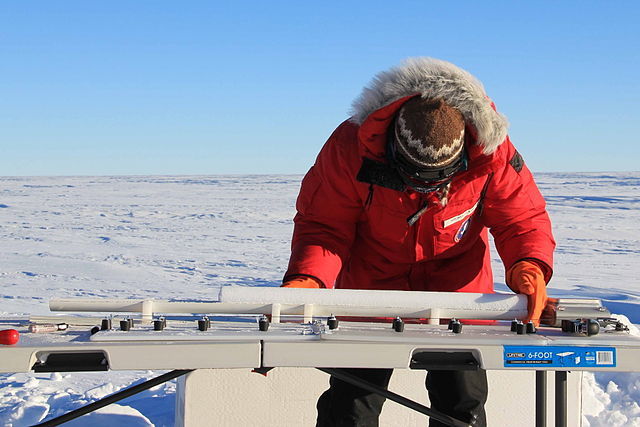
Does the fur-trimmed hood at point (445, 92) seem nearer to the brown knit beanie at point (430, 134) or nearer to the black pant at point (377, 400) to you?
the brown knit beanie at point (430, 134)

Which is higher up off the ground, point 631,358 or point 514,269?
point 514,269

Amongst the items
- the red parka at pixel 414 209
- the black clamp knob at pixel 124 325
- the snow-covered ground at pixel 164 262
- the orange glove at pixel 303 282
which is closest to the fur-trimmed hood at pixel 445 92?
the red parka at pixel 414 209

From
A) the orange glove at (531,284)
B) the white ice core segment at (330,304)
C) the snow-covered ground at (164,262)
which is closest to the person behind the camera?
the white ice core segment at (330,304)

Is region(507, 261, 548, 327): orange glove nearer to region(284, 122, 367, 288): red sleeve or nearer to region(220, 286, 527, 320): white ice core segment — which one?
region(220, 286, 527, 320): white ice core segment

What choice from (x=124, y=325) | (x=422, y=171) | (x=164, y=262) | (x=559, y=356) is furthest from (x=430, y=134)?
(x=164, y=262)

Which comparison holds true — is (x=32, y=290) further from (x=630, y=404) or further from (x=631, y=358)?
(x=631, y=358)

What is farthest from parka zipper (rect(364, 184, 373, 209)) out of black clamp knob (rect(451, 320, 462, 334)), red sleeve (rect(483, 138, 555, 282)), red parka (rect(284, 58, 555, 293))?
black clamp knob (rect(451, 320, 462, 334))

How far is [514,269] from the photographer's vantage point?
2.23 metres

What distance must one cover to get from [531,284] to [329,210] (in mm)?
695

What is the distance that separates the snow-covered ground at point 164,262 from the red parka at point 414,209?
5.24 feet

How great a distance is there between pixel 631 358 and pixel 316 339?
623 millimetres

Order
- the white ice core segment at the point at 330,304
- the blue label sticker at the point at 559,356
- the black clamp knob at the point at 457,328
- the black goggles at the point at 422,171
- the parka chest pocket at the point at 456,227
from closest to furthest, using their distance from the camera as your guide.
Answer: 1. the blue label sticker at the point at 559,356
2. the black clamp knob at the point at 457,328
3. the white ice core segment at the point at 330,304
4. the black goggles at the point at 422,171
5. the parka chest pocket at the point at 456,227

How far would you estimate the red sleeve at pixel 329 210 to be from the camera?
7.68 feet

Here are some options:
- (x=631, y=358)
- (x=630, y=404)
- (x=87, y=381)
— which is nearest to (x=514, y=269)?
(x=631, y=358)
